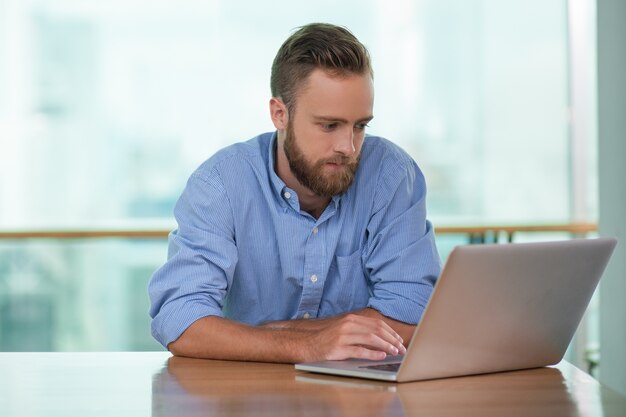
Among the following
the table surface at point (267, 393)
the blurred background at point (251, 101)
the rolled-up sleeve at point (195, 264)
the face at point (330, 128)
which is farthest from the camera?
the blurred background at point (251, 101)

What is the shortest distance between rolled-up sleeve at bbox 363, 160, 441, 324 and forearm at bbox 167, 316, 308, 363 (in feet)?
1.19

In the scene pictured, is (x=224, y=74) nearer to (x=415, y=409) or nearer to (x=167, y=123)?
(x=167, y=123)

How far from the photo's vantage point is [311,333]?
180 centimetres

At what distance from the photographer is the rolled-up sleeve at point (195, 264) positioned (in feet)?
6.59

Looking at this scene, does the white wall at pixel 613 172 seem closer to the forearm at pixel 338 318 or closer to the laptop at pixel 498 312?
the forearm at pixel 338 318

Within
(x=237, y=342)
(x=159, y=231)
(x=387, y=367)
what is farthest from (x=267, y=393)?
(x=159, y=231)

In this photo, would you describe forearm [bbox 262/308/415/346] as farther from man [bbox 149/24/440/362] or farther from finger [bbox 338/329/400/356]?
finger [bbox 338/329/400/356]

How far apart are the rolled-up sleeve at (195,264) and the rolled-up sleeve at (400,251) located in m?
0.31

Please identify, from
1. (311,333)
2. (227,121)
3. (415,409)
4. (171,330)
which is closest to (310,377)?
(311,333)

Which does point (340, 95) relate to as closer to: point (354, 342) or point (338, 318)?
point (338, 318)

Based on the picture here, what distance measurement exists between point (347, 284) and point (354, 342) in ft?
1.84

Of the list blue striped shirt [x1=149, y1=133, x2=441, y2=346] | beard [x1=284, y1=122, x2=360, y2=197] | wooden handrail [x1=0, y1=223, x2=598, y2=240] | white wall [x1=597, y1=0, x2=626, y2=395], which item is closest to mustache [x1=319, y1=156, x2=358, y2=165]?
beard [x1=284, y1=122, x2=360, y2=197]

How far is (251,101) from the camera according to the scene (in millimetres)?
4430

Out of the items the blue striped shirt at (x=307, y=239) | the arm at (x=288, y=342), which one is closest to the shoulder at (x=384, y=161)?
the blue striped shirt at (x=307, y=239)
